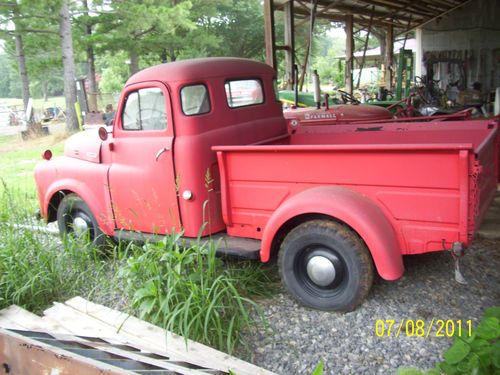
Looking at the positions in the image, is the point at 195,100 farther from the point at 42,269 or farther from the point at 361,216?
the point at 42,269

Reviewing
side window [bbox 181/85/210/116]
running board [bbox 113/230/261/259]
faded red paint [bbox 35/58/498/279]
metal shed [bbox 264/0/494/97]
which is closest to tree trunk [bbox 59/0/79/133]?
metal shed [bbox 264/0/494/97]

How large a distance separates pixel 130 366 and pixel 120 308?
6.84 feet

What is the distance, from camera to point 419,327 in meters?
3.33

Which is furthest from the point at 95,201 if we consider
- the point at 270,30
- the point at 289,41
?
the point at 289,41

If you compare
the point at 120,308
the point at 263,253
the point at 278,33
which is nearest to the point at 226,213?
the point at 263,253

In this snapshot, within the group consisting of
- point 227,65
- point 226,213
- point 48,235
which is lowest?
point 48,235

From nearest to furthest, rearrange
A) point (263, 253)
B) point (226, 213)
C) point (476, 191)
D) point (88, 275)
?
point (476, 191) → point (263, 253) → point (226, 213) → point (88, 275)

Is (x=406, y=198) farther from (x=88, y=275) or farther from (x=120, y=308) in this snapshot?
(x=88, y=275)

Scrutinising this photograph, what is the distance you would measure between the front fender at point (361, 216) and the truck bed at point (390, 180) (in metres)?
0.07

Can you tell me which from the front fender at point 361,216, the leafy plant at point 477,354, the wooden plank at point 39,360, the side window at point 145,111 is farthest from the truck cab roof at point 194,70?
the leafy plant at point 477,354

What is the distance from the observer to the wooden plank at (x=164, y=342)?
2943 millimetres

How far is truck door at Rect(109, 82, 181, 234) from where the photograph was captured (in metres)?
4.23

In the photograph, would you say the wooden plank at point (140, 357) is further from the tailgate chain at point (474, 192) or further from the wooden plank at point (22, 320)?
the tailgate chain at point (474, 192)

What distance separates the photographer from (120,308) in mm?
3875
